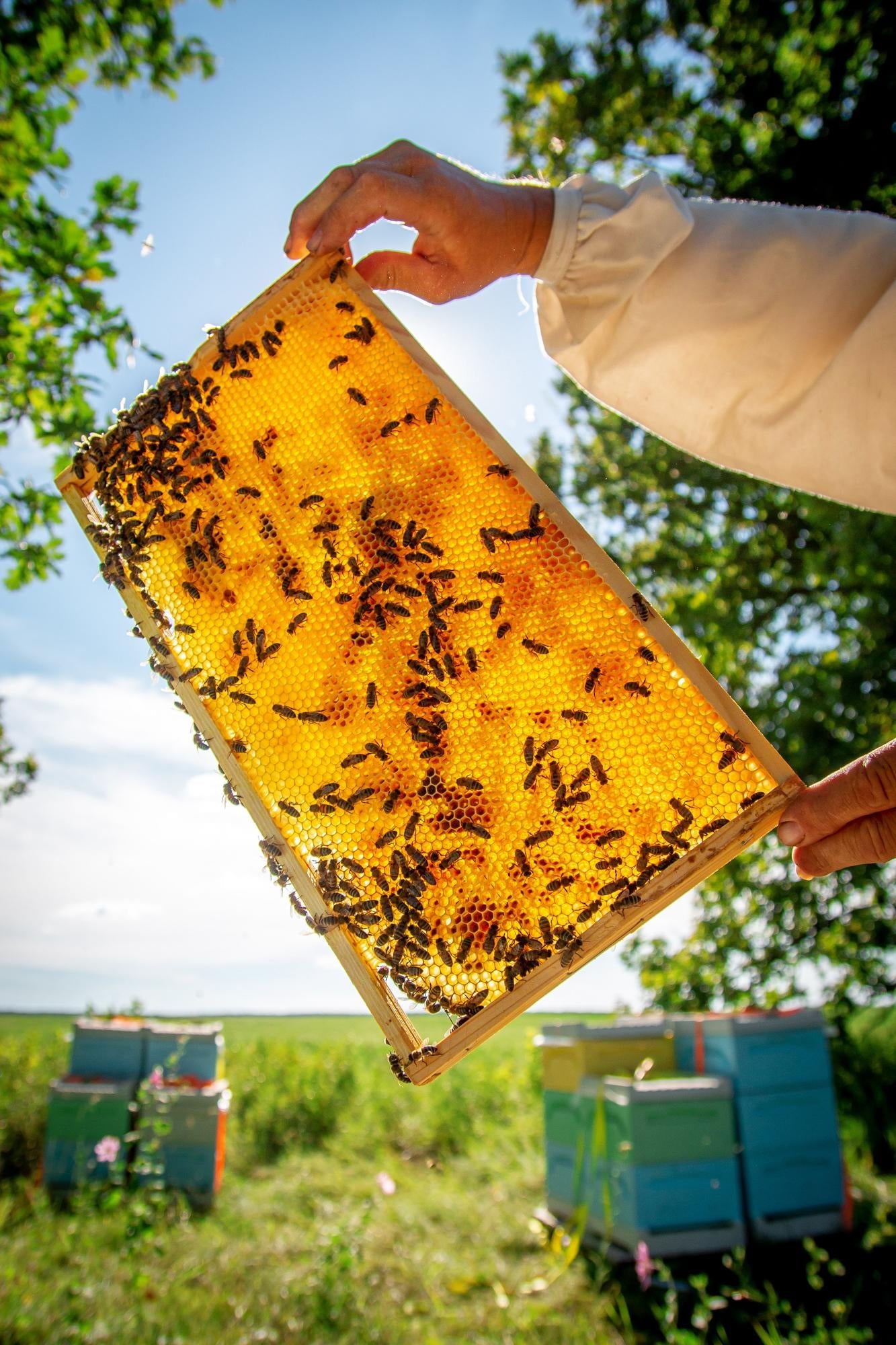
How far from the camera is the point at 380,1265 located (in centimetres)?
→ 709

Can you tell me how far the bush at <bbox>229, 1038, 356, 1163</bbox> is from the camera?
12.2m

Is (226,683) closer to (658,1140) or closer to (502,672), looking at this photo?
(502,672)

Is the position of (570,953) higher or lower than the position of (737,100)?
lower

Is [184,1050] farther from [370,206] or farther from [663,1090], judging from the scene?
[370,206]

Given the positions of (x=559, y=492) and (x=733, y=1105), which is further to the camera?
(x=559, y=492)

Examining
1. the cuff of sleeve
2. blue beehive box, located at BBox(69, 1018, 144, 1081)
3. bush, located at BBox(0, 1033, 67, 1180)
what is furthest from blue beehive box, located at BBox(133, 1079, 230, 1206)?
the cuff of sleeve

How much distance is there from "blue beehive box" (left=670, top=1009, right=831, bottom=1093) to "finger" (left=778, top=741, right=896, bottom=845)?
6.75m

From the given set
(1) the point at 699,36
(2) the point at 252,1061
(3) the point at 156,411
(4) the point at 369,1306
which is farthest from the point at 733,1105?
(1) the point at 699,36

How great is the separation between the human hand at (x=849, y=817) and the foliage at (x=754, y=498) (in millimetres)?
6975

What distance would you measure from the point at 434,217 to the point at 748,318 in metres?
1.04

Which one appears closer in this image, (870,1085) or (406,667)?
(406,667)

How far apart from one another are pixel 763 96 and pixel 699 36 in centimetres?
154

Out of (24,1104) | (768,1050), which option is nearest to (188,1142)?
(24,1104)

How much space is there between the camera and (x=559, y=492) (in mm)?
11375
